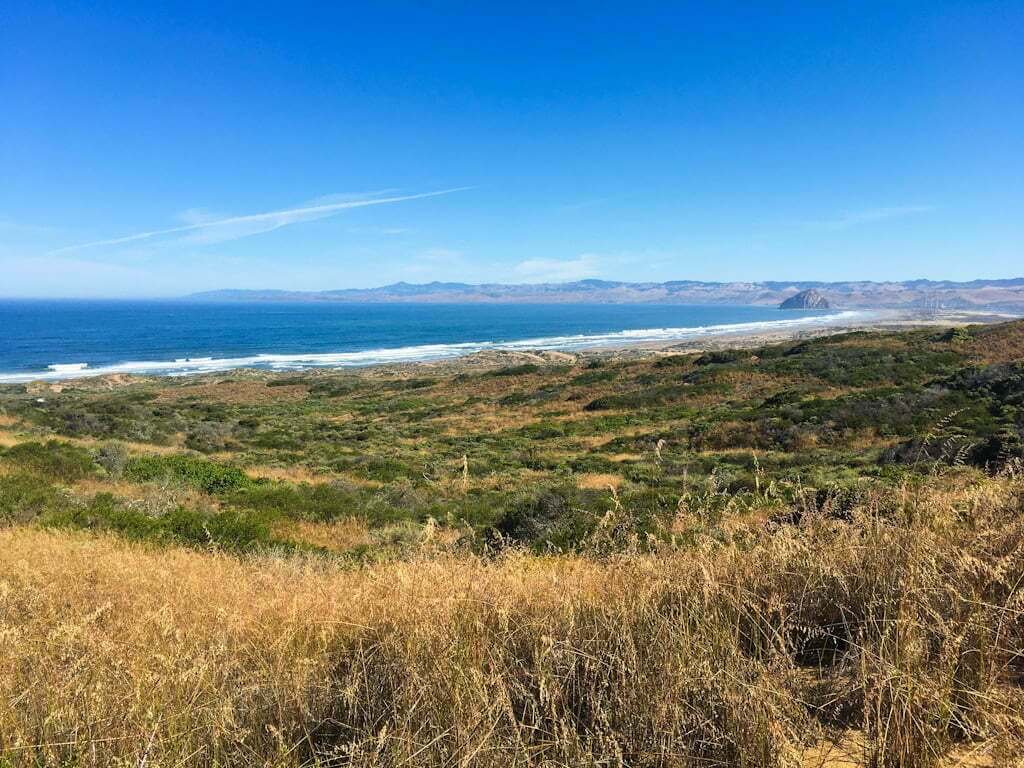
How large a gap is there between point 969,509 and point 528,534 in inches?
274

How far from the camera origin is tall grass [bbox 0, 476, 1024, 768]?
6.43ft

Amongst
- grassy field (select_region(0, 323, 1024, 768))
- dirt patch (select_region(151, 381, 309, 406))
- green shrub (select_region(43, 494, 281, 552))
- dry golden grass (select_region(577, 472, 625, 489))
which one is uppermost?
grassy field (select_region(0, 323, 1024, 768))

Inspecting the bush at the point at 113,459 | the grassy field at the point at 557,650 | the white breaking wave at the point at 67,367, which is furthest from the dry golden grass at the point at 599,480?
the white breaking wave at the point at 67,367

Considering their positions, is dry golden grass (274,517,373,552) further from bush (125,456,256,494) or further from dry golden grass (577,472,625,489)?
dry golden grass (577,472,625,489)

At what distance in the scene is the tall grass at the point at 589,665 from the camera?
196 centimetres

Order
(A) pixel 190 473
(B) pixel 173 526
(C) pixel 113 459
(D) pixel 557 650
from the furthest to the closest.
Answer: (C) pixel 113 459 → (A) pixel 190 473 → (B) pixel 173 526 → (D) pixel 557 650

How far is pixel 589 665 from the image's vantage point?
2.34 meters

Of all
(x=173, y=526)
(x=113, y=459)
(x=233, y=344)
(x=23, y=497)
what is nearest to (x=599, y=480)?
(x=173, y=526)

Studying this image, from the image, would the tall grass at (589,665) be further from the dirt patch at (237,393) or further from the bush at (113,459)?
the dirt patch at (237,393)

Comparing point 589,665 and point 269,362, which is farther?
point 269,362

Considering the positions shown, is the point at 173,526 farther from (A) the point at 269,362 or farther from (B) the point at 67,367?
(B) the point at 67,367

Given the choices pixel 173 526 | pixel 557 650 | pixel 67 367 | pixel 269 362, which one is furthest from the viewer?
pixel 269 362

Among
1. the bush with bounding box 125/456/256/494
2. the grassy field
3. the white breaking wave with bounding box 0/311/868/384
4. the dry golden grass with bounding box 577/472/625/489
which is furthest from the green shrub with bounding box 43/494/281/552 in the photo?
the white breaking wave with bounding box 0/311/868/384

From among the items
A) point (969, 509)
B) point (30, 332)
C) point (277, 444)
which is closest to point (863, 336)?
point (277, 444)
